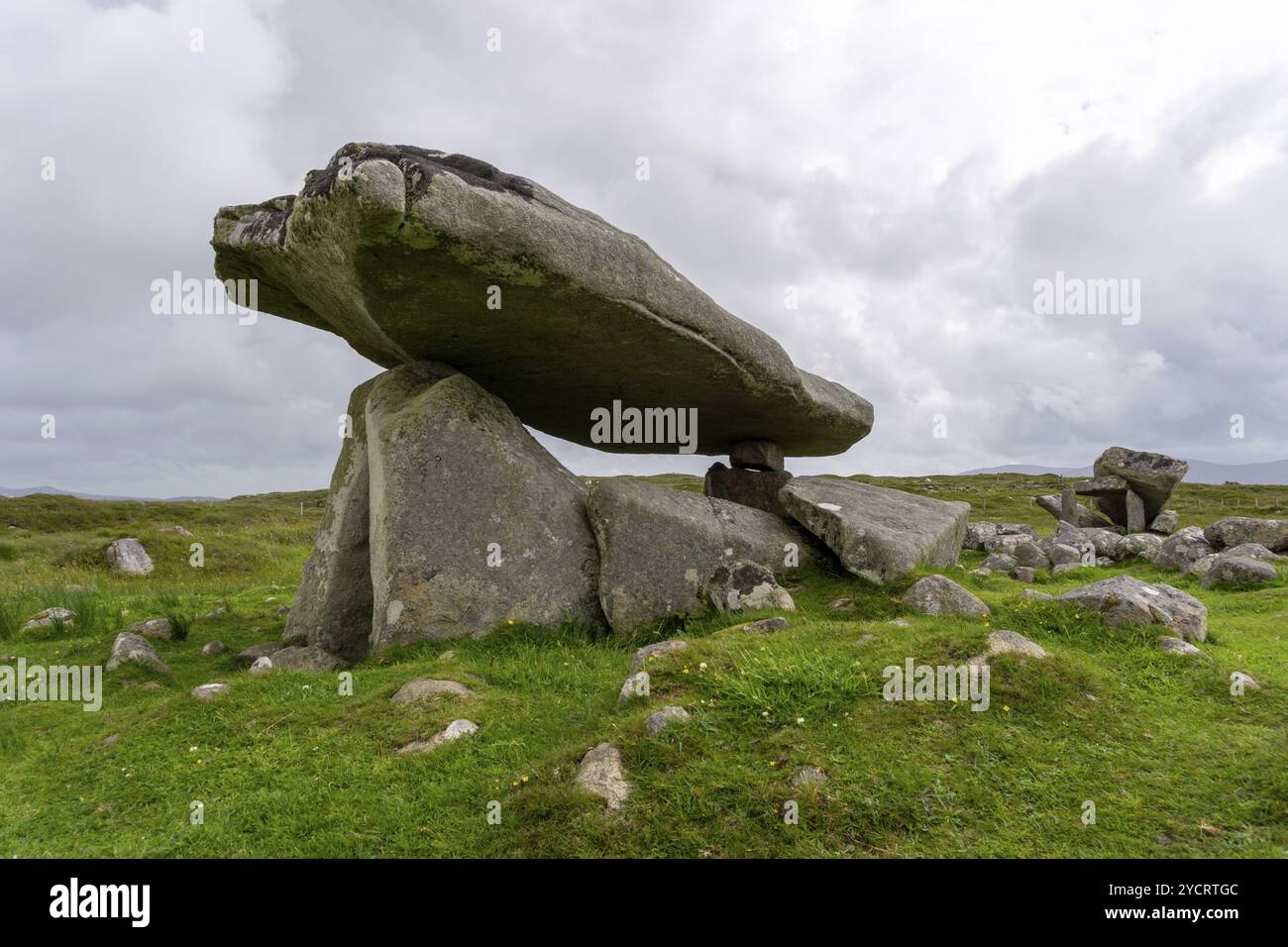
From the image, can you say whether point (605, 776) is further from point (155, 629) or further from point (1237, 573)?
point (1237, 573)

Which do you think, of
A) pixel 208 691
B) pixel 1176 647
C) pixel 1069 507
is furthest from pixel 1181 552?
pixel 208 691

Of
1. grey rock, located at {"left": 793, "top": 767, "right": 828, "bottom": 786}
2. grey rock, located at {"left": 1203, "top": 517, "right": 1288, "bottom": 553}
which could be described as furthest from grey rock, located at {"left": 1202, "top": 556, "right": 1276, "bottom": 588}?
grey rock, located at {"left": 793, "top": 767, "right": 828, "bottom": 786}

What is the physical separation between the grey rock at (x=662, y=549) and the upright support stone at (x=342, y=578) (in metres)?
3.68

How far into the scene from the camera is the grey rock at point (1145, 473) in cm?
2466

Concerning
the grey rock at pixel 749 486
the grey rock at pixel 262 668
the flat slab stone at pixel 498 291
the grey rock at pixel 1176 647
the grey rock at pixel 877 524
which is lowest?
the grey rock at pixel 262 668

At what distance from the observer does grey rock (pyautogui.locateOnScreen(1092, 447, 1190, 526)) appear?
24.7 m

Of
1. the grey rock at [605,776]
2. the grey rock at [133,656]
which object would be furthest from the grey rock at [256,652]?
the grey rock at [605,776]

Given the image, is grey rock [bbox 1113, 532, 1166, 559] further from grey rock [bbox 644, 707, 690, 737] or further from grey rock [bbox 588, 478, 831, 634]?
grey rock [bbox 644, 707, 690, 737]

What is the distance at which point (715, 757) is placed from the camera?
5191 millimetres

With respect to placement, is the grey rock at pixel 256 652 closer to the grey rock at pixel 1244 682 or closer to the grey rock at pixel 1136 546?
the grey rock at pixel 1244 682

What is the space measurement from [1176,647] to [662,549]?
6077 millimetres

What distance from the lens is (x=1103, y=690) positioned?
6121 mm

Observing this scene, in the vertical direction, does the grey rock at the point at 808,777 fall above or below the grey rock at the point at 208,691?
above

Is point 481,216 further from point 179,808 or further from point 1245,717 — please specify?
point 1245,717
